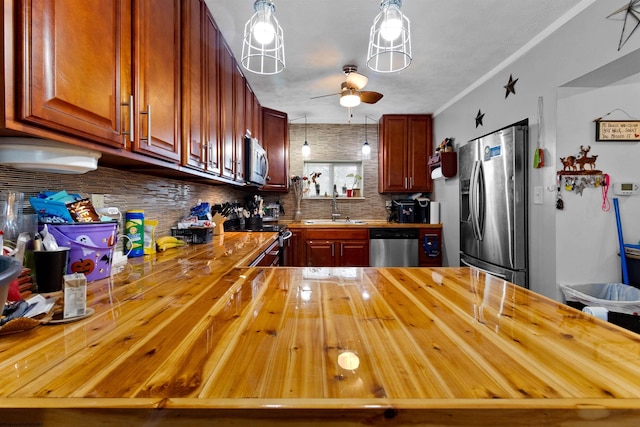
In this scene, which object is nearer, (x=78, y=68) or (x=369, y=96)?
(x=78, y=68)

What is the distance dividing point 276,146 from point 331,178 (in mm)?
1051

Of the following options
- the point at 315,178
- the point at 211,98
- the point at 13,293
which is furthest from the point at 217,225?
the point at 315,178

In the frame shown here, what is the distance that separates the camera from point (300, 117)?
14.2 ft

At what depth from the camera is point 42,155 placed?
0.91 m

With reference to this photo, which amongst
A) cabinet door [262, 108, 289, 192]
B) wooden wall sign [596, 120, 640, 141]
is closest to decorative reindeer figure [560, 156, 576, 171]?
wooden wall sign [596, 120, 640, 141]

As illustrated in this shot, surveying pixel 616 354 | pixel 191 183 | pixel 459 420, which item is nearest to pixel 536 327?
pixel 616 354

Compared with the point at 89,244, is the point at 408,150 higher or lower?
higher

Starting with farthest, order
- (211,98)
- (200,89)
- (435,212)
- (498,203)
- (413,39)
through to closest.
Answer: (435,212), (498,203), (413,39), (211,98), (200,89)

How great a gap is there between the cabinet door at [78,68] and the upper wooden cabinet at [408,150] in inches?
140

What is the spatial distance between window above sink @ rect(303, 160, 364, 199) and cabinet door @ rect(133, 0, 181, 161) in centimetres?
316

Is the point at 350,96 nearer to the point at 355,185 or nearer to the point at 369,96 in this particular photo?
the point at 369,96

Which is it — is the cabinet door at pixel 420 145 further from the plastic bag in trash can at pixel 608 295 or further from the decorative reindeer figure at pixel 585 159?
the plastic bag in trash can at pixel 608 295

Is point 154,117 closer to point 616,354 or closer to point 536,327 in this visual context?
point 536,327

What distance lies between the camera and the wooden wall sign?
2.14 metres
